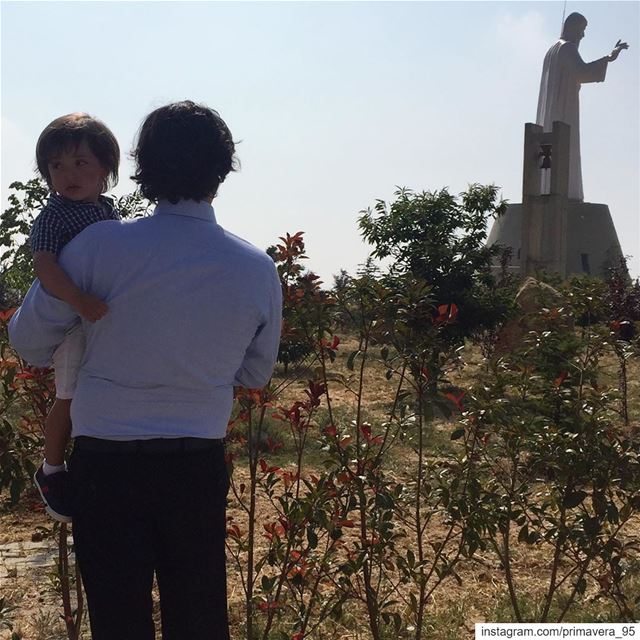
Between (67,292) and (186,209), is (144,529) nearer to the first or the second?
(67,292)

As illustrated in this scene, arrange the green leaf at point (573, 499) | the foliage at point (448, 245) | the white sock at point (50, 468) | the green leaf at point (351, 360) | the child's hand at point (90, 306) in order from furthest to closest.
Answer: the foliage at point (448, 245) < the green leaf at point (351, 360) < the green leaf at point (573, 499) < the white sock at point (50, 468) < the child's hand at point (90, 306)

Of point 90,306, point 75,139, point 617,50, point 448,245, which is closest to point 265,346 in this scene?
point 90,306

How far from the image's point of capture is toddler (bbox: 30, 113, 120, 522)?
203 centimetres

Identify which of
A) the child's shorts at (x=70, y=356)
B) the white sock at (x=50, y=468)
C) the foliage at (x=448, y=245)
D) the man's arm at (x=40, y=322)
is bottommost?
the white sock at (x=50, y=468)

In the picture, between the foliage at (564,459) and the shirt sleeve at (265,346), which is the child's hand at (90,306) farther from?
the foliage at (564,459)

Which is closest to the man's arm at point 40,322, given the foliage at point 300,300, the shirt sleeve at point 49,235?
the shirt sleeve at point 49,235

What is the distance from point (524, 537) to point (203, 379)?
1.57m

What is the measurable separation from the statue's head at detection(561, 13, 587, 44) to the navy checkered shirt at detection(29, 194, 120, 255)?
92.9 ft

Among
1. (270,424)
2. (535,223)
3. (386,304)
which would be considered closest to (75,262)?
(386,304)

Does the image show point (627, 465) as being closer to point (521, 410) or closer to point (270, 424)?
point (521, 410)

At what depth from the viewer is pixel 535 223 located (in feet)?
79.6

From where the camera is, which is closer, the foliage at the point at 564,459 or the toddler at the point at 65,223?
the toddler at the point at 65,223

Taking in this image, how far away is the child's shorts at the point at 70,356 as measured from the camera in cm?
207

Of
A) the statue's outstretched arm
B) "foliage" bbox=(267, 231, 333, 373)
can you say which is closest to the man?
"foliage" bbox=(267, 231, 333, 373)
